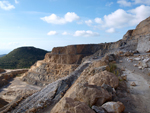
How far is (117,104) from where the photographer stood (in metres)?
2.41

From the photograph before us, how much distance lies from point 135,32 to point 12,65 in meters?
42.1

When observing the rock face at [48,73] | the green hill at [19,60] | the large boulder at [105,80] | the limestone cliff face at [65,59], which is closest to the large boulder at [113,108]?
the large boulder at [105,80]

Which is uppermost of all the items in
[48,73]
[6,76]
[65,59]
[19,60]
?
[65,59]

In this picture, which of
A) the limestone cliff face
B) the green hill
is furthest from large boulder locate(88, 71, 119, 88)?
the green hill

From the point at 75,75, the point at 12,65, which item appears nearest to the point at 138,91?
the point at 75,75

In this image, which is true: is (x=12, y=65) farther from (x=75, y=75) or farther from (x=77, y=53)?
(x=75, y=75)

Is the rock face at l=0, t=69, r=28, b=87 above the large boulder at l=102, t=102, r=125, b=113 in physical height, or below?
below

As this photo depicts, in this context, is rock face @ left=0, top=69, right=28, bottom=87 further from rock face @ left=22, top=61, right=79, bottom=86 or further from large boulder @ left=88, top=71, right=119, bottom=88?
large boulder @ left=88, top=71, right=119, bottom=88

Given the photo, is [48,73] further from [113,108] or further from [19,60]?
[19,60]

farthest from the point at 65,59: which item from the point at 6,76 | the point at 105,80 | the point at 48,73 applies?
the point at 105,80

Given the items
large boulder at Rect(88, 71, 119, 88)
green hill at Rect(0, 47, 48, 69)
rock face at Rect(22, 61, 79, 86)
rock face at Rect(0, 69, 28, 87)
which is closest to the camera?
large boulder at Rect(88, 71, 119, 88)

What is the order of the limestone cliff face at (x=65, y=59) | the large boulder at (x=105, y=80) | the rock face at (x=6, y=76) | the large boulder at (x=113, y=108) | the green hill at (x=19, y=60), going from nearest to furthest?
the large boulder at (x=113, y=108) → the large boulder at (x=105, y=80) → the limestone cliff face at (x=65, y=59) → the rock face at (x=6, y=76) → the green hill at (x=19, y=60)

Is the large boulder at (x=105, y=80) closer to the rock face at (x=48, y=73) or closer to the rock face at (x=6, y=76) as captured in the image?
the rock face at (x=48, y=73)

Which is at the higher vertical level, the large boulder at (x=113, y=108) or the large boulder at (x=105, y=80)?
the large boulder at (x=105, y=80)
